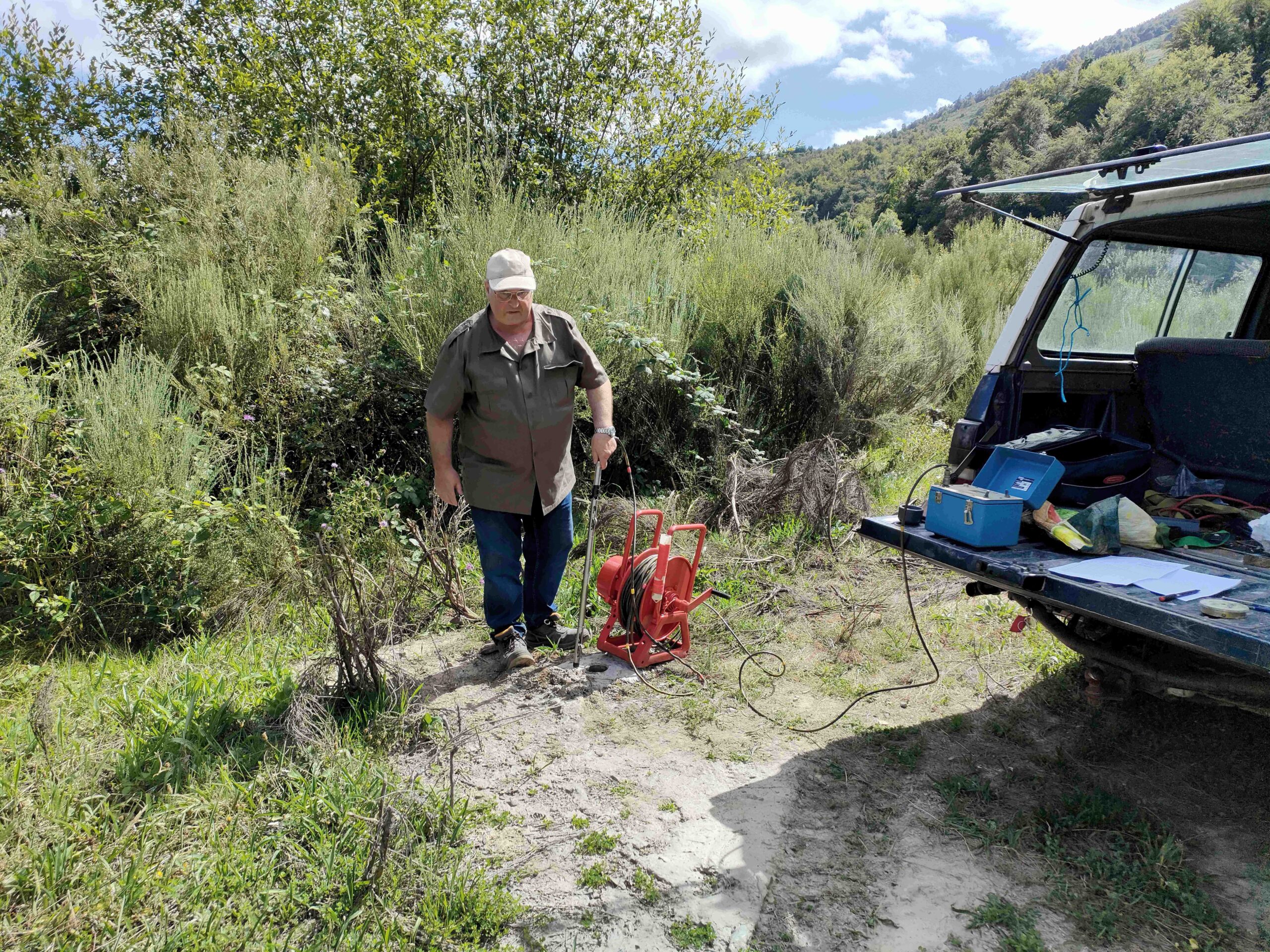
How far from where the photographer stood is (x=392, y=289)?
5.88 meters

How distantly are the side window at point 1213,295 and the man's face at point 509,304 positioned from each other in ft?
11.1

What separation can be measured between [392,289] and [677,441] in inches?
106

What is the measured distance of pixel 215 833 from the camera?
2695 millimetres

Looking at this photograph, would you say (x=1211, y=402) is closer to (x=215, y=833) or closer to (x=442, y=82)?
(x=215, y=833)

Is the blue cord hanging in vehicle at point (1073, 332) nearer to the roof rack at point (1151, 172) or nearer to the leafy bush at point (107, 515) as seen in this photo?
the roof rack at point (1151, 172)

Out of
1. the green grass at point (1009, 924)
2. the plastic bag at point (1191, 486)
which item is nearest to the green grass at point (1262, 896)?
the green grass at point (1009, 924)

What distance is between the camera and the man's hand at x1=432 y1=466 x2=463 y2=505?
384 centimetres

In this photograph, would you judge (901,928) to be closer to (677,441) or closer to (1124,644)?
(1124,644)

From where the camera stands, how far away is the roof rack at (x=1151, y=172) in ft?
8.38

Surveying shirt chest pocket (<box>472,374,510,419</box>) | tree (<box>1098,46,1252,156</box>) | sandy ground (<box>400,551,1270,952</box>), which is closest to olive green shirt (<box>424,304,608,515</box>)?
shirt chest pocket (<box>472,374,510,419</box>)

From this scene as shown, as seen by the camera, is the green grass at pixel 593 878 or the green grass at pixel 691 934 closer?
the green grass at pixel 691 934

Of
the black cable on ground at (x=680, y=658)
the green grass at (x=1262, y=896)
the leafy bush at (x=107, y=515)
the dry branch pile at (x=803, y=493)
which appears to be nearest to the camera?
the green grass at (x=1262, y=896)

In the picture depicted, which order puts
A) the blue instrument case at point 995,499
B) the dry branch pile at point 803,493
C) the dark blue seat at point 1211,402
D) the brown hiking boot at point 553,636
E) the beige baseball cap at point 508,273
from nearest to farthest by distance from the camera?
the blue instrument case at point 995,499
the dark blue seat at point 1211,402
the beige baseball cap at point 508,273
the brown hiking boot at point 553,636
the dry branch pile at point 803,493

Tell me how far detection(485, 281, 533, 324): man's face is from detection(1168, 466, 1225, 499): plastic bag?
309cm
